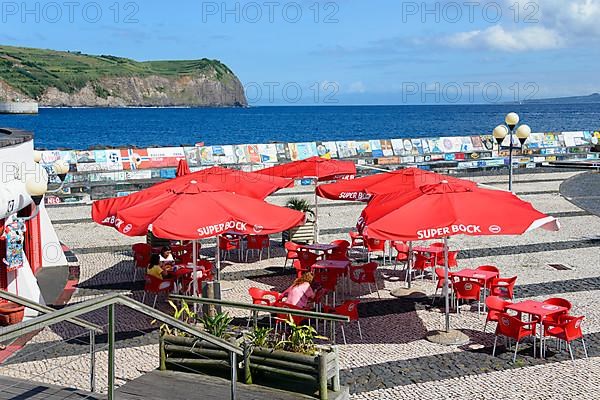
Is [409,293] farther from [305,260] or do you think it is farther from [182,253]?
[182,253]

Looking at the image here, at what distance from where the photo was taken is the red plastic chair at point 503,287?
1276cm

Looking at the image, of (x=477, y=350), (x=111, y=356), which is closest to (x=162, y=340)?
(x=111, y=356)

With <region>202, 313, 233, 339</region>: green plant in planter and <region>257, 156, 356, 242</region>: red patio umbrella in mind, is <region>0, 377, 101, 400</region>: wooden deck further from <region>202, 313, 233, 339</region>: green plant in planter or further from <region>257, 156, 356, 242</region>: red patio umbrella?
<region>257, 156, 356, 242</region>: red patio umbrella

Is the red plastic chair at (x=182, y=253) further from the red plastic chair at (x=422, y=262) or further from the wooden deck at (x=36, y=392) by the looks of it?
the wooden deck at (x=36, y=392)

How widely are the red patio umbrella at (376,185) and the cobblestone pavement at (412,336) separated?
73.5 inches

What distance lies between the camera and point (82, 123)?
137 meters

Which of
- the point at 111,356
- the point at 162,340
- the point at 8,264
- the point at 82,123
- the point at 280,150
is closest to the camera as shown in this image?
the point at 111,356

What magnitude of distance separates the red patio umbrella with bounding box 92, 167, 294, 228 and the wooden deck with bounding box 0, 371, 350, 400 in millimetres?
4138

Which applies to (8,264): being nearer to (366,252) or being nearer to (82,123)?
(366,252)

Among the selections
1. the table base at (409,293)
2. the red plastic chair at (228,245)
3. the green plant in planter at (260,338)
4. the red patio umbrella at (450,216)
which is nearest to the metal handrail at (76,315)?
the green plant in planter at (260,338)

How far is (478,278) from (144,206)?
570 centimetres

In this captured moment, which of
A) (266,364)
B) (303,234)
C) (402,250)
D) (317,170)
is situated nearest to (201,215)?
(266,364)

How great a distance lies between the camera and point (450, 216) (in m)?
10.7

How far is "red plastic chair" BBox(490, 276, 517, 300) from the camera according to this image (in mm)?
12758
